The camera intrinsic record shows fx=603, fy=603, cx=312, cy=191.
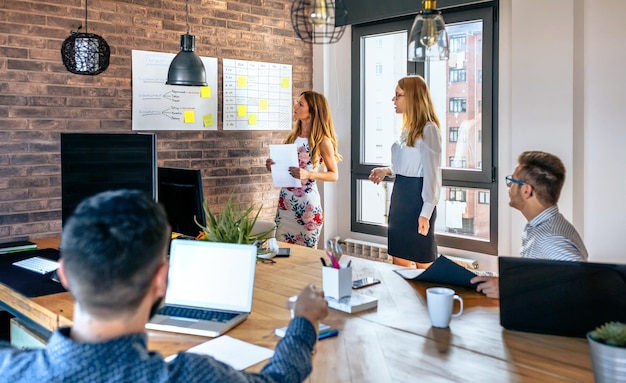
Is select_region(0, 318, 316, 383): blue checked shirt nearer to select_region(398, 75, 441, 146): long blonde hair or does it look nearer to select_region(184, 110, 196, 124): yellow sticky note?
select_region(398, 75, 441, 146): long blonde hair

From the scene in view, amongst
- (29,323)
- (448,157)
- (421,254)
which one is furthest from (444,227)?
(29,323)

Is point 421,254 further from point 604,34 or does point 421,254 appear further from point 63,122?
point 63,122

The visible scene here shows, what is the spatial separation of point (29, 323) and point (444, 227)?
320 centimetres

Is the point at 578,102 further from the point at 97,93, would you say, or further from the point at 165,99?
the point at 97,93

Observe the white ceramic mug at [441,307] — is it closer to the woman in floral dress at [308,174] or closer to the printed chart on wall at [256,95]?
the woman in floral dress at [308,174]

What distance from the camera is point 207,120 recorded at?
4680 mm

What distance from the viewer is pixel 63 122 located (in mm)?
3859

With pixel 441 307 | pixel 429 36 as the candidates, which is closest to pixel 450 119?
pixel 429 36

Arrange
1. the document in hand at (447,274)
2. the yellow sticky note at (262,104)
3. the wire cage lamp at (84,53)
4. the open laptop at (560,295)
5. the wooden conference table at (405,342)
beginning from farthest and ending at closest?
the yellow sticky note at (262,104) → the wire cage lamp at (84,53) → the document in hand at (447,274) → the open laptop at (560,295) → the wooden conference table at (405,342)

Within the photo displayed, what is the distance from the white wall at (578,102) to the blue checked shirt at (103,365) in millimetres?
3185

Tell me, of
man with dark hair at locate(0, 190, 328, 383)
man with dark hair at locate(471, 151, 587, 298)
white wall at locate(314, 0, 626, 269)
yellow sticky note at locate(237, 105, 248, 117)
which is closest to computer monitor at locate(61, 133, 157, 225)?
man with dark hair at locate(471, 151, 587, 298)

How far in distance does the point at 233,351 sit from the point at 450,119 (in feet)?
10.9

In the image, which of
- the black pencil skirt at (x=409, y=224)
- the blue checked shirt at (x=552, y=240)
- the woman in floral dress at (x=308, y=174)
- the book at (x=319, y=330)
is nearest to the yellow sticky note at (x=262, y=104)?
the woman in floral dress at (x=308, y=174)

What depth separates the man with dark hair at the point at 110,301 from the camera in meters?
1.01
